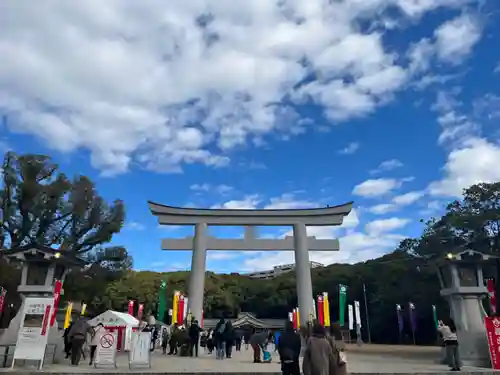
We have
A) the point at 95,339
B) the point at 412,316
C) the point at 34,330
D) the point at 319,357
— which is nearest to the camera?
the point at 319,357

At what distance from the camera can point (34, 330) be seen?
981 cm

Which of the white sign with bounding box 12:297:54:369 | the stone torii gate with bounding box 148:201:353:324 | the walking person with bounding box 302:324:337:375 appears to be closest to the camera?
the walking person with bounding box 302:324:337:375

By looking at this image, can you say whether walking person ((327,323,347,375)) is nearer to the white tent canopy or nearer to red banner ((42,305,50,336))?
red banner ((42,305,50,336))

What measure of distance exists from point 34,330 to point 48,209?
1610 cm

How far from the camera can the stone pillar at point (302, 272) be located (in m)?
23.5

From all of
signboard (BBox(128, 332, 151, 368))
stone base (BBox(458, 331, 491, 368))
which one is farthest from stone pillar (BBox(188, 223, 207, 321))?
stone base (BBox(458, 331, 491, 368))

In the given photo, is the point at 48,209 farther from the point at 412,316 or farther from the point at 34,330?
the point at 412,316

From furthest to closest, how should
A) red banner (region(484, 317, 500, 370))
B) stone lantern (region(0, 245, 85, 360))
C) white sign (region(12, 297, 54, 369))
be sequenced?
stone lantern (region(0, 245, 85, 360))
red banner (region(484, 317, 500, 370))
white sign (region(12, 297, 54, 369))

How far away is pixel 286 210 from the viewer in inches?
993

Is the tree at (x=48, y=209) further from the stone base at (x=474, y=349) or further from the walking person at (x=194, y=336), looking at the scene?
the stone base at (x=474, y=349)

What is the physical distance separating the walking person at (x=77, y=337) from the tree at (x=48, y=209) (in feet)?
42.9

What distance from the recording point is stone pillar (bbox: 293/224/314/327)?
2355cm

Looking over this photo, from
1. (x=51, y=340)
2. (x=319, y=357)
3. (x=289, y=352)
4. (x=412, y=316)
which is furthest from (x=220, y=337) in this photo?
(x=412, y=316)

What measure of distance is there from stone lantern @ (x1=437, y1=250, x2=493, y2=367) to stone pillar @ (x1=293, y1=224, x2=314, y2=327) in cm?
1103
